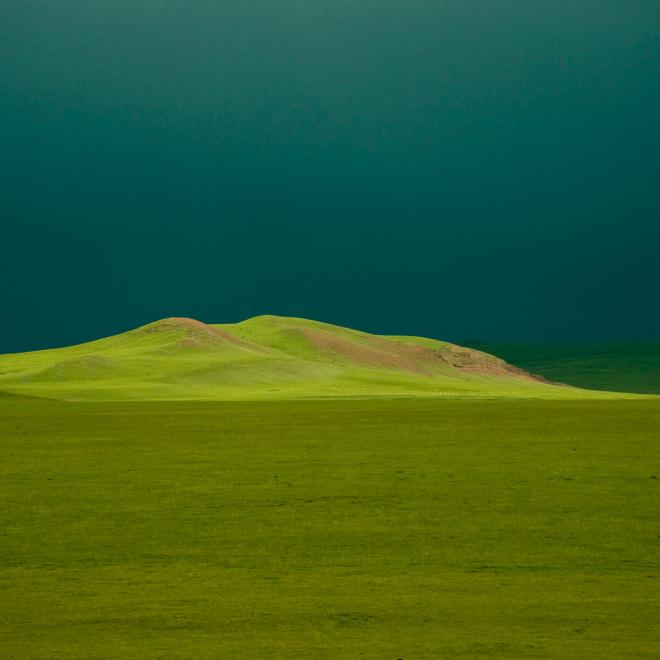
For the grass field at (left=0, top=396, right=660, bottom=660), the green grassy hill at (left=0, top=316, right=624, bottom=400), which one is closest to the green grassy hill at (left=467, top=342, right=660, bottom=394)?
the green grassy hill at (left=0, top=316, right=624, bottom=400)

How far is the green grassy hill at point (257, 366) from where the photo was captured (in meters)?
81.1

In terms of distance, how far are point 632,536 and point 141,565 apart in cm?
846

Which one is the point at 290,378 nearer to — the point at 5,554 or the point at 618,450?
the point at 618,450

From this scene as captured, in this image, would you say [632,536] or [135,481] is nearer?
[632,536]

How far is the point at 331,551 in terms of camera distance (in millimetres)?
15969

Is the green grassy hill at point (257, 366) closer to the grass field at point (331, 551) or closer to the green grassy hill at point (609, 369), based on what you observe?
the green grassy hill at point (609, 369)

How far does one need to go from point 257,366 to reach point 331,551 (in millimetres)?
76654

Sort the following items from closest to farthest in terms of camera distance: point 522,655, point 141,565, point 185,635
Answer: point 522,655
point 185,635
point 141,565

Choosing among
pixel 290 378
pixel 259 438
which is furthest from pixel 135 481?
pixel 290 378

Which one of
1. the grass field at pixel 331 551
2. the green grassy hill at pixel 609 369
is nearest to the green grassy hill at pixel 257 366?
the green grassy hill at pixel 609 369

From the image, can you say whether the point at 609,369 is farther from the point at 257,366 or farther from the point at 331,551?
the point at 331,551

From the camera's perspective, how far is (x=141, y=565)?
15156 mm

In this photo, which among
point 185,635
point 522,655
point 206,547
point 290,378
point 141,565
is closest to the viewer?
point 522,655

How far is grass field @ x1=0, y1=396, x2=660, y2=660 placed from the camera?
1133cm
